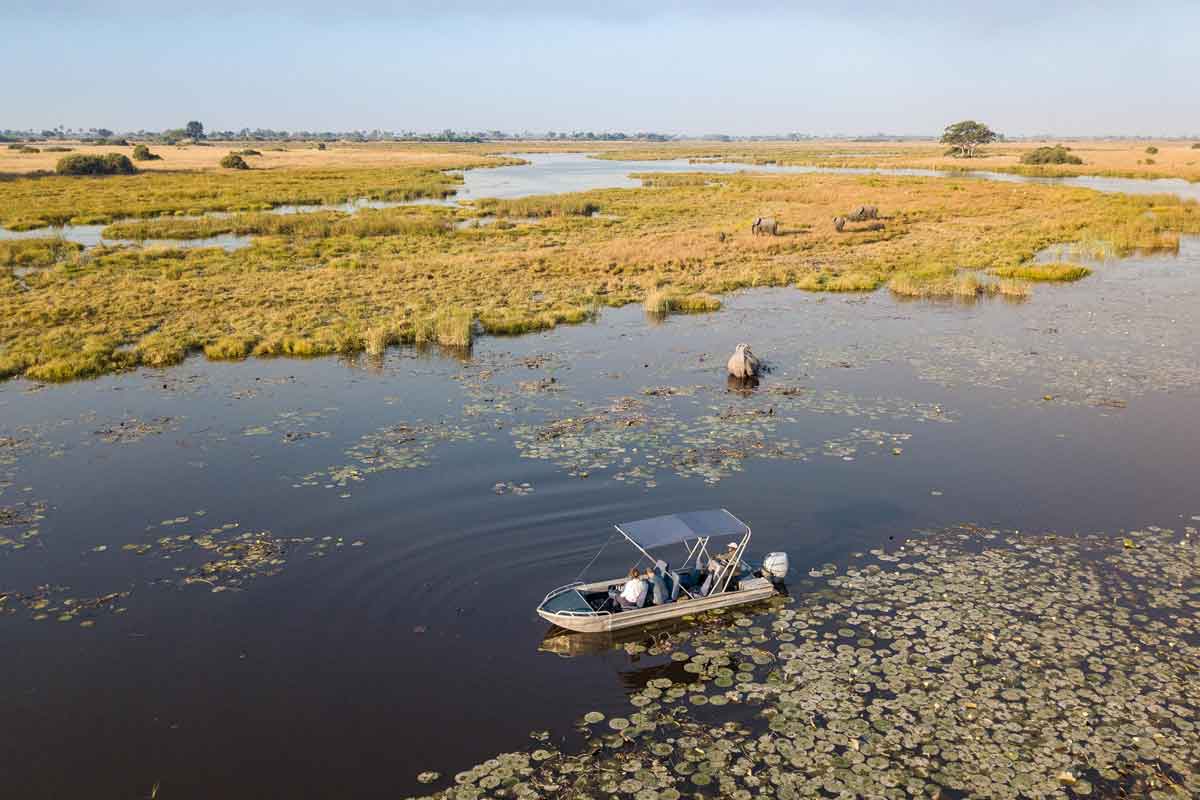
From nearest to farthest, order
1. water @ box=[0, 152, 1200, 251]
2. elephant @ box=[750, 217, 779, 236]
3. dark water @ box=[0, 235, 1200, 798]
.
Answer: dark water @ box=[0, 235, 1200, 798]
water @ box=[0, 152, 1200, 251]
elephant @ box=[750, 217, 779, 236]

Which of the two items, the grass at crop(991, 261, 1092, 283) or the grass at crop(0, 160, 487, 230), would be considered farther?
the grass at crop(0, 160, 487, 230)

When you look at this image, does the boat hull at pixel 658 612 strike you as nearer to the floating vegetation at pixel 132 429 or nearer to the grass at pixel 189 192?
→ the floating vegetation at pixel 132 429

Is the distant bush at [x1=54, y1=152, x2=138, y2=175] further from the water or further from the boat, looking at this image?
the boat

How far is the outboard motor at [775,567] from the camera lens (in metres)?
18.0

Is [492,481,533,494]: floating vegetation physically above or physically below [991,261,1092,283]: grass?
below

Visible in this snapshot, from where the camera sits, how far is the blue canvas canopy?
1767cm

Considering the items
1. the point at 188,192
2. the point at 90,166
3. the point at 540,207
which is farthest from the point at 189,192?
the point at 540,207

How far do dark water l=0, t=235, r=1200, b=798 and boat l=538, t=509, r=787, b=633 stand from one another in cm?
78

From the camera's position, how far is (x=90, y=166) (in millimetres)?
121562

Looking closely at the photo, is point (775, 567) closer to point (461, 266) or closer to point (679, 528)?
point (679, 528)

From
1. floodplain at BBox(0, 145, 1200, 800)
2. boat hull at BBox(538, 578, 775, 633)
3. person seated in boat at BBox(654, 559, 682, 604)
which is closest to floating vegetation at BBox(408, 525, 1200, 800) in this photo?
floodplain at BBox(0, 145, 1200, 800)

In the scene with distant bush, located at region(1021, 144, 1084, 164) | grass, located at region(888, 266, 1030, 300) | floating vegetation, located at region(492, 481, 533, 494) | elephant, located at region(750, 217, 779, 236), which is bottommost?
floating vegetation, located at region(492, 481, 533, 494)

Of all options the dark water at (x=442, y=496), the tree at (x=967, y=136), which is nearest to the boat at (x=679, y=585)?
the dark water at (x=442, y=496)

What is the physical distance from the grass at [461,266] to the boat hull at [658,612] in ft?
72.0
